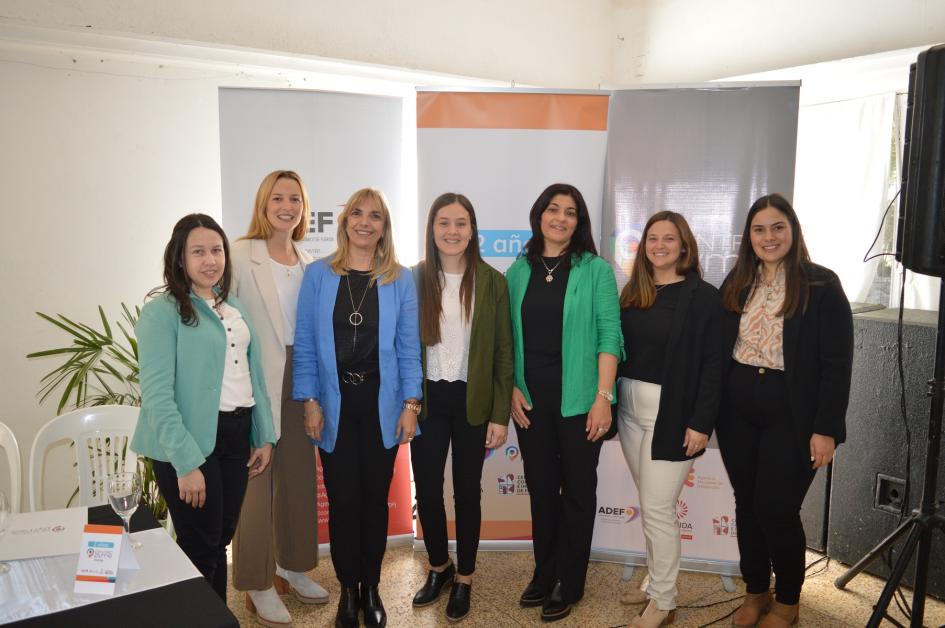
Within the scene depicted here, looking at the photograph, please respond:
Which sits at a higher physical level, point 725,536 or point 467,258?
point 467,258

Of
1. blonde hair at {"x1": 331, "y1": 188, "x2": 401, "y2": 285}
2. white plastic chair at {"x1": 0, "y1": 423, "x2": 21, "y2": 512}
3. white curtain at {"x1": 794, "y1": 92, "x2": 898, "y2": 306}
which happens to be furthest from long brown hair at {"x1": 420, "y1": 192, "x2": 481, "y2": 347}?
white curtain at {"x1": 794, "y1": 92, "x2": 898, "y2": 306}

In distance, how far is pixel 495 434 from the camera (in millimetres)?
2479

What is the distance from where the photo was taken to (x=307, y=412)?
2312 millimetres

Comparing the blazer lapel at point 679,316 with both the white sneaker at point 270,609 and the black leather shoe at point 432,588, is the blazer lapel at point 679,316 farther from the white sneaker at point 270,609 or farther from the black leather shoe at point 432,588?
the white sneaker at point 270,609

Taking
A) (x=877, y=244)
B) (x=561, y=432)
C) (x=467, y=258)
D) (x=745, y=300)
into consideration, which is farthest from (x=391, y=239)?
(x=877, y=244)

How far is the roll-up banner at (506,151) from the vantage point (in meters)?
3.03

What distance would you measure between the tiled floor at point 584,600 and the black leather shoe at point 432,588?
3cm

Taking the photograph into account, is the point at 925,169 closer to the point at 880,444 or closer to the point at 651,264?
the point at 651,264

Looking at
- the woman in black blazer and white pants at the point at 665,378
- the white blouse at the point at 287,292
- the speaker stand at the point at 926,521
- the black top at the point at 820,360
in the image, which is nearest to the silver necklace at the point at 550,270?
the woman in black blazer and white pants at the point at 665,378

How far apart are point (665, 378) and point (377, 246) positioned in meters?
1.10

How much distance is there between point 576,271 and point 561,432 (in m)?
0.59

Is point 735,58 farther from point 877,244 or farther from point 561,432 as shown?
point 561,432

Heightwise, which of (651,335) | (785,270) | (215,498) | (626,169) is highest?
(626,169)

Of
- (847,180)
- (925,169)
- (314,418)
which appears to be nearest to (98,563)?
(314,418)
